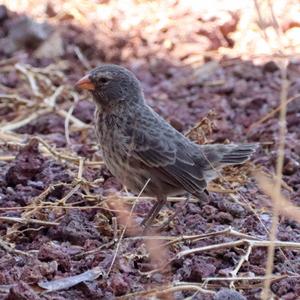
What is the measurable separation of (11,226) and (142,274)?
90 centimetres

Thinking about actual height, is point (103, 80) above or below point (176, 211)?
above

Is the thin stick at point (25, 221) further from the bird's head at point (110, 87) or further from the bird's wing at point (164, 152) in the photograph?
the bird's head at point (110, 87)

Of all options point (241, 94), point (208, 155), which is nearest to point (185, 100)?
point (241, 94)

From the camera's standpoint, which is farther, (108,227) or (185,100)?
(185,100)

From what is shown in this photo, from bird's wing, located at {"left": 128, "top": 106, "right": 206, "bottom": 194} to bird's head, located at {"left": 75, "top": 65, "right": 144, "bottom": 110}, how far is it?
17 cm

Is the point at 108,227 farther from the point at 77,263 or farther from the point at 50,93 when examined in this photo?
the point at 50,93

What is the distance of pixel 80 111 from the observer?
7211 mm

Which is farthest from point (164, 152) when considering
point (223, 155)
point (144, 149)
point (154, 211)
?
point (223, 155)

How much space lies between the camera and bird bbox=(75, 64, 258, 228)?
5172 mm

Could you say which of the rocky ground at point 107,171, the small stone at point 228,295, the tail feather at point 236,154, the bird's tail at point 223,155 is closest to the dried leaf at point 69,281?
the rocky ground at point 107,171

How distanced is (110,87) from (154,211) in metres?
0.81

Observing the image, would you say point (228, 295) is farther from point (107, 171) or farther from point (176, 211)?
point (107, 171)

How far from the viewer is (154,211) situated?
5176 millimetres

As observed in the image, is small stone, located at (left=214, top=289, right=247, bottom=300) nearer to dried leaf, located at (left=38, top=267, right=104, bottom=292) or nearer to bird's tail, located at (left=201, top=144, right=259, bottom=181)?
dried leaf, located at (left=38, top=267, right=104, bottom=292)
